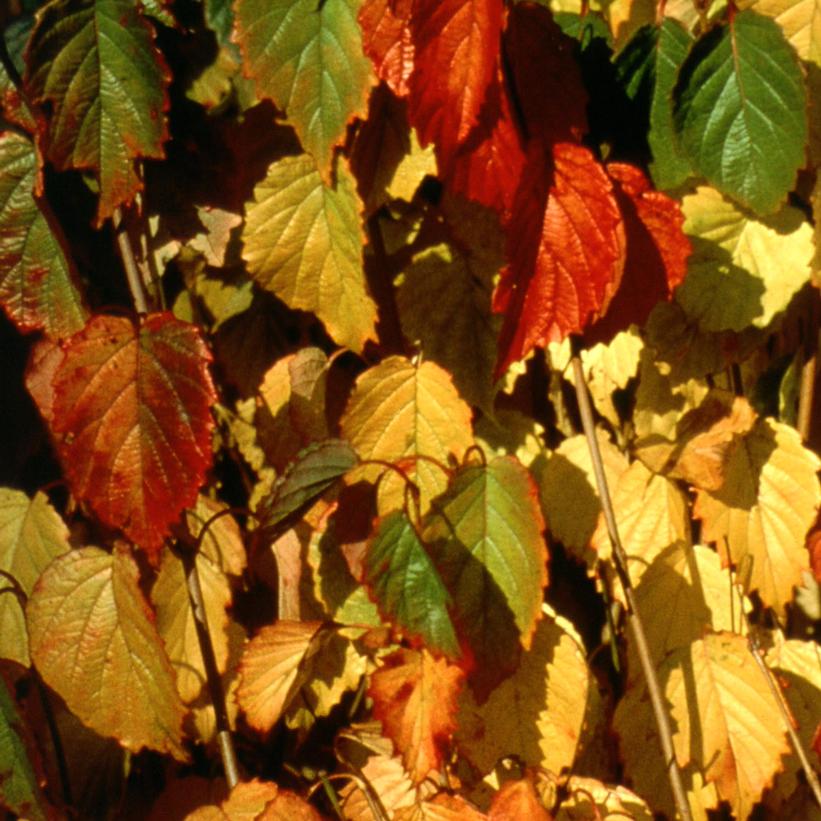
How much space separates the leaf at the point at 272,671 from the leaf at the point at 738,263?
0.63 meters

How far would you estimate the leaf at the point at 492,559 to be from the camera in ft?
4.44

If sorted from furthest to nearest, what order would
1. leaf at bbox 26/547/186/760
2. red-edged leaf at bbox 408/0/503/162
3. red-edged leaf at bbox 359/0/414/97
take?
leaf at bbox 26/547/186/760 → red-edged leaf at bbox 359/0/414/97 → red-edged leaf at bbox 408/0/503/162

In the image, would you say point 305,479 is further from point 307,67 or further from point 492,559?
point 307,67

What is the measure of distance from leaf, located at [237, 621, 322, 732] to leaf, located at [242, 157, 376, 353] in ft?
1.12

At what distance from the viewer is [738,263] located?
5.16 ft

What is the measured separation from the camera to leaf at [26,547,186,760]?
1350 millimetres

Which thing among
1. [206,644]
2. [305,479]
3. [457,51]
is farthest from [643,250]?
[206,644]

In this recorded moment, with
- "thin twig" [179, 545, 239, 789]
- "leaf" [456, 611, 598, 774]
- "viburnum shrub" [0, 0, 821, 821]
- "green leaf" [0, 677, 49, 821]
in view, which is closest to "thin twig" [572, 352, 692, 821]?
"viburnum shrub" [0, 0, 821, 821]

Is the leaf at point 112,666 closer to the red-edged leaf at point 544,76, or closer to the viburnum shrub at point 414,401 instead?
the viburnum shrub at point 414,401

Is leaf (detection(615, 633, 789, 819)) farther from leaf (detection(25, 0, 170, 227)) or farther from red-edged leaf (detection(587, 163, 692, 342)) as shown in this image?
leaf (detection(25, 0, 170, 227))

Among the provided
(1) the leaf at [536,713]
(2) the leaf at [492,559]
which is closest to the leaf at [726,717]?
(1) the leaf at [536,713]

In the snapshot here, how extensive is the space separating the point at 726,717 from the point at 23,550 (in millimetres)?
923

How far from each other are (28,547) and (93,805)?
1.26ft

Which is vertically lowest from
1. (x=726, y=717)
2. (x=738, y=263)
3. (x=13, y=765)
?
(x=726, y=717)
